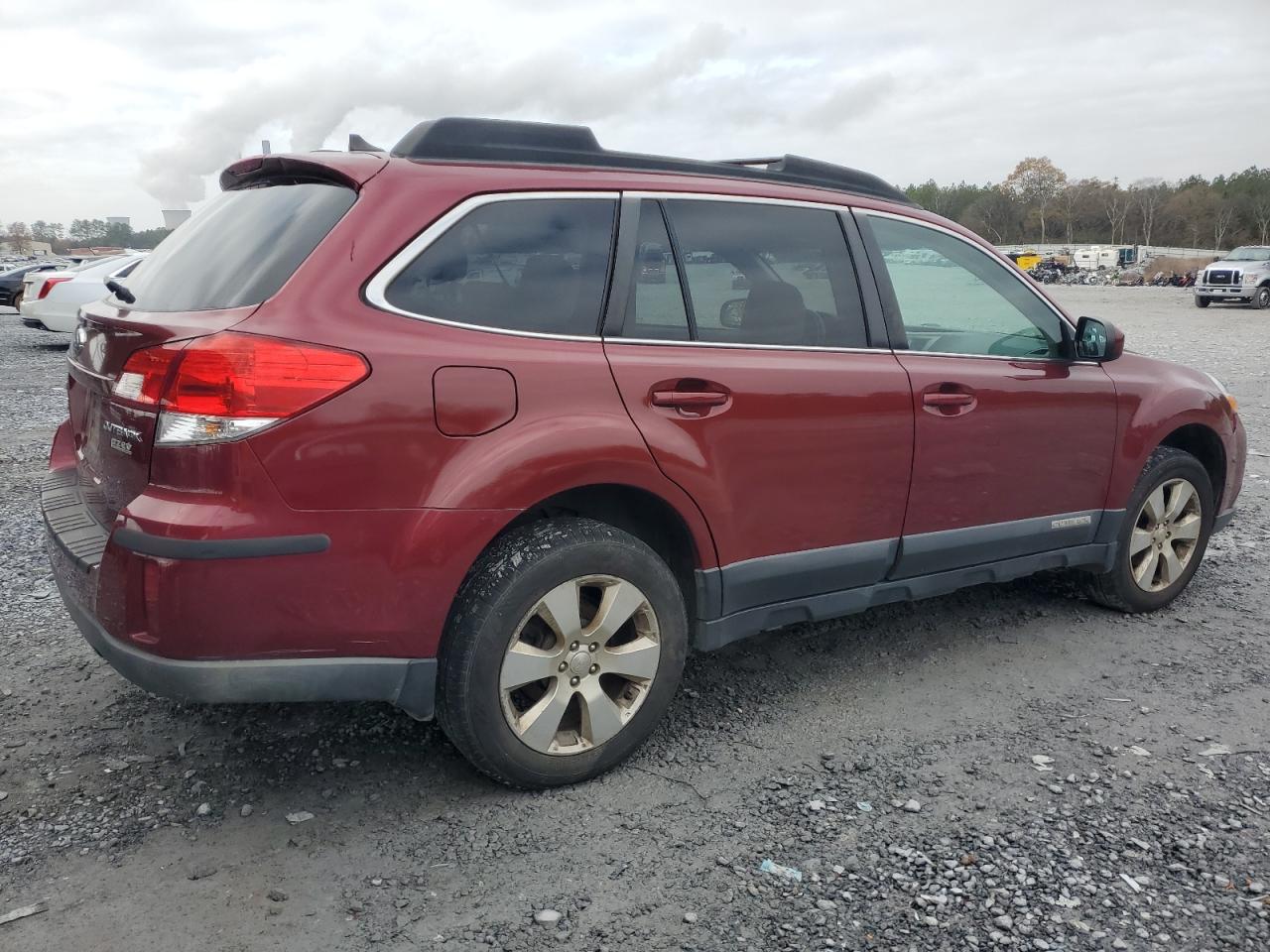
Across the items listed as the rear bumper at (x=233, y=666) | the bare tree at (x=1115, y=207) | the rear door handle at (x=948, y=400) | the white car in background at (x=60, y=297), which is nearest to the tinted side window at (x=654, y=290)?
the rear door handle at (x=948, y=400)

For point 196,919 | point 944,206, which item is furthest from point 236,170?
point 944,206

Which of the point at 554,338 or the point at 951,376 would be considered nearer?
the point at 554,338

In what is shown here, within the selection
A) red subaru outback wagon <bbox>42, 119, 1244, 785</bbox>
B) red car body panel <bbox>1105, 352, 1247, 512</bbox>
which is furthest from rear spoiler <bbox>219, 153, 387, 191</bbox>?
red car body panel <bbox>1105, 352, 1247, 512</bbox>

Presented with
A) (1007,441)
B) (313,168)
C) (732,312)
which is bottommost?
(1007,441)

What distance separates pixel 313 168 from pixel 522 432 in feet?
3.12

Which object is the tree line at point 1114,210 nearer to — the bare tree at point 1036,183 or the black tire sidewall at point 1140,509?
the bare tree at point 1036,183

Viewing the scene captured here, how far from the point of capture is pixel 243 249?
2855mm

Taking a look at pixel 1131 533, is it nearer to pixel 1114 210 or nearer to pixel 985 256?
pixel 985 256

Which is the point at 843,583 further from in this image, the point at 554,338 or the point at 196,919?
the point at 196,919

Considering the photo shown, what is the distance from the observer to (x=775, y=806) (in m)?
3.01

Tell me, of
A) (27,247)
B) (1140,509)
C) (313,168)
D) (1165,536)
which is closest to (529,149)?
(313,168)

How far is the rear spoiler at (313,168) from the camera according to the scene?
111 inches

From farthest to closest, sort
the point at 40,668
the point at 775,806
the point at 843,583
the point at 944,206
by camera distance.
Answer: the point at 944,206
the point at 40,668
the point at 843,583
the point at 775,806

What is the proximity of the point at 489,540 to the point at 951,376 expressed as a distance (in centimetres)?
187
